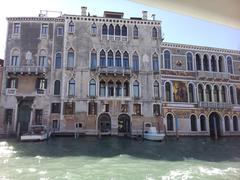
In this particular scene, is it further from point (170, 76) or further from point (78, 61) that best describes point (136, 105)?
point (78, 61)

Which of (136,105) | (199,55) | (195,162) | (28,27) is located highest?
(28,27)

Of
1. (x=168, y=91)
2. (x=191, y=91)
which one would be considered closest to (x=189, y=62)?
(x=191, y=91)

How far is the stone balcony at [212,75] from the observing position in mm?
15320

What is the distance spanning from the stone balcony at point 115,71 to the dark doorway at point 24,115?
471 centimetres

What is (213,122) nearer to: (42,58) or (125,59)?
(125,59)

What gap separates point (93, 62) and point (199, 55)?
7.22 meters

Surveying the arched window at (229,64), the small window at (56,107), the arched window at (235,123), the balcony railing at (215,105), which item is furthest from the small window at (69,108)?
the arched window at (229,64)

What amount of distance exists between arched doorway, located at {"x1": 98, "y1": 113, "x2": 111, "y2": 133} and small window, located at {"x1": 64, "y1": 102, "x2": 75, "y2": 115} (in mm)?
1651

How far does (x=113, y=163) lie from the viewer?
698 cm

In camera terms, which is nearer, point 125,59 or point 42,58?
point 42,58

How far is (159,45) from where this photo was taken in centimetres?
1531

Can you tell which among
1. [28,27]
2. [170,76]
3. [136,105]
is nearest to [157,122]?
[136,105]

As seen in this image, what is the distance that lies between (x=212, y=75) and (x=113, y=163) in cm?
1108

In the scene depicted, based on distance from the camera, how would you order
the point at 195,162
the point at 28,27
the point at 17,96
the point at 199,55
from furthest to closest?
the point at 199,55 < the point at 28,27 < the point at 17,96 < the point at 195,162
